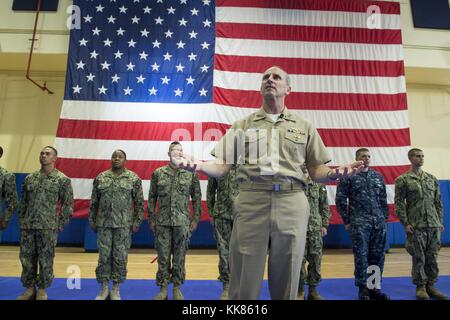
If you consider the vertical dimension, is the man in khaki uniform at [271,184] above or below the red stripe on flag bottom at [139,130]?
below

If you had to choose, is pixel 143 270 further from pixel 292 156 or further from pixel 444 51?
pixel 444 51

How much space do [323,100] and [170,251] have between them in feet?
13.5

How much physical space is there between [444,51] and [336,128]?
3.22 metres

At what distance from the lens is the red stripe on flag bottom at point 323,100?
19.2 ft

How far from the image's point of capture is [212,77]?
5.92m

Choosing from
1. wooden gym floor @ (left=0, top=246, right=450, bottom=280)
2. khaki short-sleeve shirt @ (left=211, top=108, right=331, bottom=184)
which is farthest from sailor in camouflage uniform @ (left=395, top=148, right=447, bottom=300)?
khaki short-sleeve shirt @ (left=211, top=108, right=331, bottom=184)

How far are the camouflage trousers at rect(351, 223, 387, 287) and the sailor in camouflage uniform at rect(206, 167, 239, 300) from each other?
1.33 m

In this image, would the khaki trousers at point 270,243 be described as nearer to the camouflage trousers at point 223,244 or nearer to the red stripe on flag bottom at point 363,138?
the camouflage trousers at point 223,244

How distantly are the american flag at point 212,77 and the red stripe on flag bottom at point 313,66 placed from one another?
0.06 feet

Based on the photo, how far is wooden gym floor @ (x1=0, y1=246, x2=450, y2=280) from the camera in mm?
4434

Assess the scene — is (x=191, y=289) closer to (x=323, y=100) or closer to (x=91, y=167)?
(x=91, y=167)

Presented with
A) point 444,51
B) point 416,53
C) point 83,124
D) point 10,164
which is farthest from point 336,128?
point 10,164

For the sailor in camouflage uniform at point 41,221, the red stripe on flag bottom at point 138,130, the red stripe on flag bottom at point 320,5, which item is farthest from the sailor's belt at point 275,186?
the red stripe on flag bottom at point 320,5

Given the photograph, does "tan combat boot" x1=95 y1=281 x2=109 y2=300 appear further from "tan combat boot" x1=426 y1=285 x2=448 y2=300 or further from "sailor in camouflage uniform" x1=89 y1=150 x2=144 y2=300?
"tan combat boot" x1=426 y1=285 x2=448 y2=300
